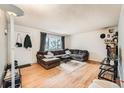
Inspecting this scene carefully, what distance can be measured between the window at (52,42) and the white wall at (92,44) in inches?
46.9

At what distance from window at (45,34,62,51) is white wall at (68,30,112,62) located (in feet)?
3.91

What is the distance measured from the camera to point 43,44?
202 inches

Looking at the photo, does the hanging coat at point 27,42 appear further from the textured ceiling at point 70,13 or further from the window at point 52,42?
the window at point 52,42

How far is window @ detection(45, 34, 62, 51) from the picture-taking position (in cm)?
565

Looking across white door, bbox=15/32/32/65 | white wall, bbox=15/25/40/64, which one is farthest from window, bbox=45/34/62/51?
white door, bbox=15/32/32/65

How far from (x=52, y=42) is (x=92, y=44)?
2576 mm

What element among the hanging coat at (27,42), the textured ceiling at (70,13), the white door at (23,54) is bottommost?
the white door at (23,54)

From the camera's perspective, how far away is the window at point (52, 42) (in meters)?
5.65

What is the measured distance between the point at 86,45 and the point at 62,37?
6.31ft

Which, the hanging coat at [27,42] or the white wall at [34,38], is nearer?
the hanging coat at [27,42]

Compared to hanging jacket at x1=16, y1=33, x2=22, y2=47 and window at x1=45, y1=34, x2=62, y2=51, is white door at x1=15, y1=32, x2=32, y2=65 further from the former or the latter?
window at x1=45, y1=34, x2=62, y2=51

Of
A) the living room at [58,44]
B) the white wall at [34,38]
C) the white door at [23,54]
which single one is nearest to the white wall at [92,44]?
the living room at [58,44]
